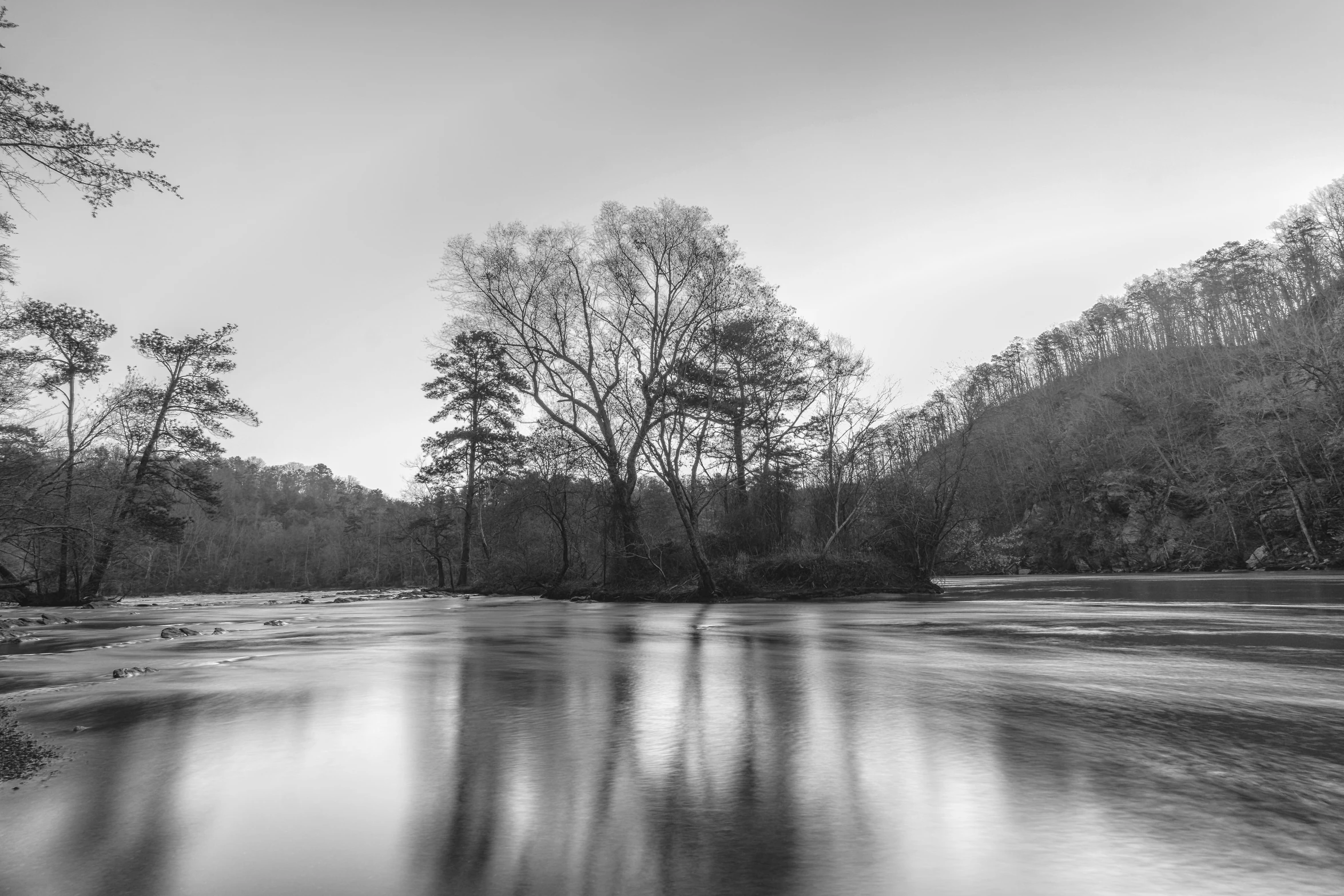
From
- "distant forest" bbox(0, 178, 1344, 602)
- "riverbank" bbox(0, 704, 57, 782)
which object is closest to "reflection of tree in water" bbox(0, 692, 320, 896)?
"riverbank" bbox(0, 704, 57, 782)

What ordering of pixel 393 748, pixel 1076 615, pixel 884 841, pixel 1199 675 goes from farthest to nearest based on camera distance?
pixel 1076 615
pixel 1199 675
pixel 393 748
pixel 884 841

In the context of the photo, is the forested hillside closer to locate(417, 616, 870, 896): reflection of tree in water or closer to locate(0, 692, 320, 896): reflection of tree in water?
locate(417, 616, 870, 896): reflection of tree in water

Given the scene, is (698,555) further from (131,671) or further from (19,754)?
(19,754)

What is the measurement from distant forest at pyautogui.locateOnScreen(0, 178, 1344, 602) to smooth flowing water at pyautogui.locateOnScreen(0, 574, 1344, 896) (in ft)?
47.1

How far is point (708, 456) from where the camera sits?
1145 inches

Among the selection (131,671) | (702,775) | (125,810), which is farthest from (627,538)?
(125,810)

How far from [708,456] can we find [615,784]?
1027 inches

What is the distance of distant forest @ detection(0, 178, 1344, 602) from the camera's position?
74.3ft

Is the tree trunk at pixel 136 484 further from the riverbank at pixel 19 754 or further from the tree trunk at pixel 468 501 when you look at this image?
the riverbank at pixel 19 754

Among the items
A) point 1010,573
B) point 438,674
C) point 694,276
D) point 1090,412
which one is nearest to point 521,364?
point 694,276

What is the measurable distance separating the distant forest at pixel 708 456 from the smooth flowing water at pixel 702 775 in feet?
47.1

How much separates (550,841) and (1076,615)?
13454 millimetres

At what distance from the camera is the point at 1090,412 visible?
59.9m

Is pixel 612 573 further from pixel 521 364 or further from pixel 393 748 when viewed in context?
pixel 393 748
